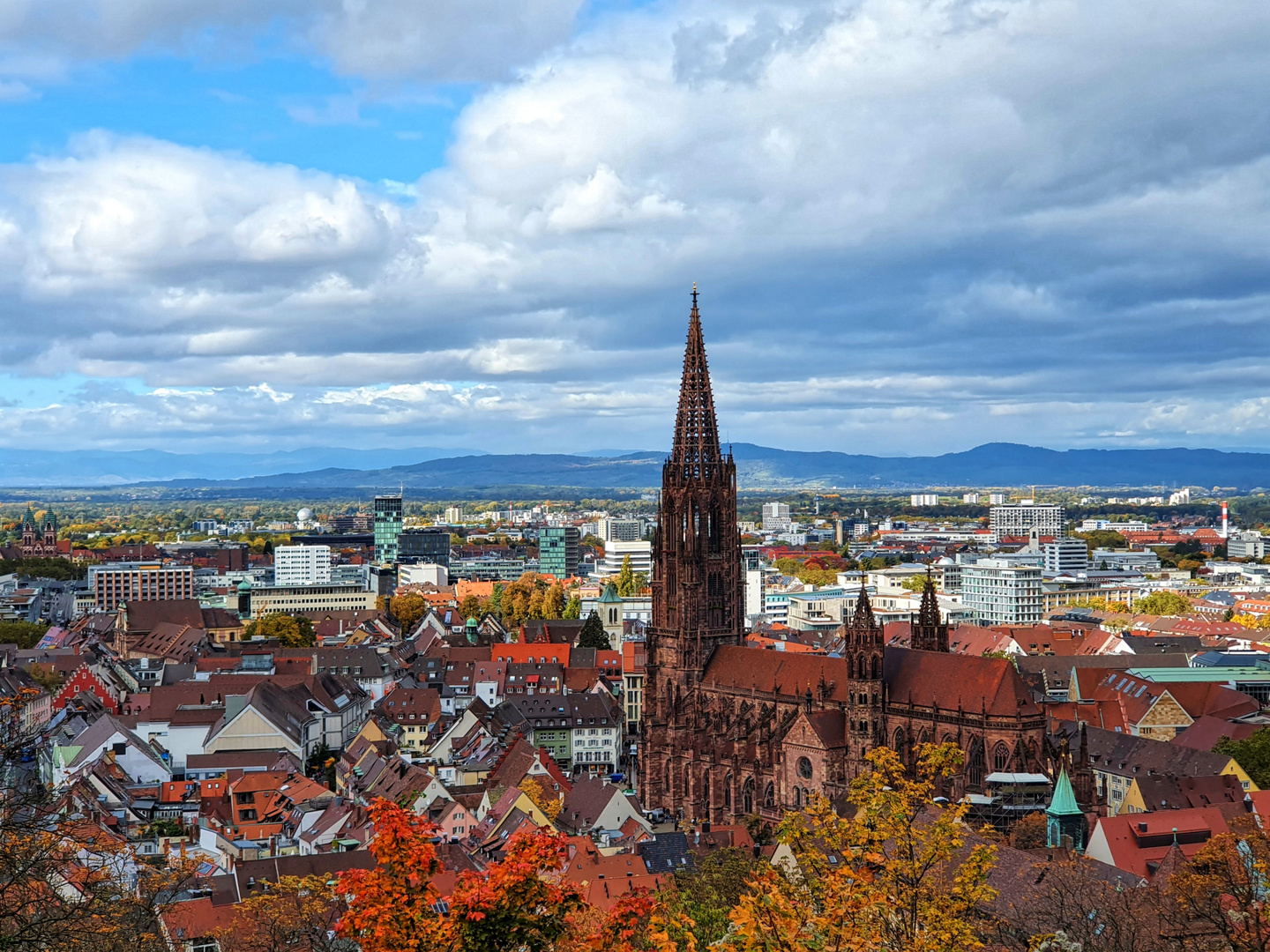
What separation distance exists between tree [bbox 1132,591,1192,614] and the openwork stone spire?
11308 centimetres

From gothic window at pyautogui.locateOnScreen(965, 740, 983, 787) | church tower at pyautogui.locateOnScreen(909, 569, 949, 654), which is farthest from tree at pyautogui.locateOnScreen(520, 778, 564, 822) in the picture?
church tower at pyautogui.locateOnScreen(909, 569, 949, 654)

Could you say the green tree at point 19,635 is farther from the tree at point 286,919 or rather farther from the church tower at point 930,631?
the tree at point 286,919

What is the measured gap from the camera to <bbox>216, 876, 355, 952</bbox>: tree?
4666 centimetres

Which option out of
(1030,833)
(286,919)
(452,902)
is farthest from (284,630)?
(452,902)

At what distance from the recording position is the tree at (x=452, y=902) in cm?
2212

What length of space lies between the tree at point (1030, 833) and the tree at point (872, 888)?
4069 cm

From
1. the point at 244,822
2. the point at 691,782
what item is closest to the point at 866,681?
the point at 691,782

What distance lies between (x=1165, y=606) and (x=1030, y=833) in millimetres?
140710

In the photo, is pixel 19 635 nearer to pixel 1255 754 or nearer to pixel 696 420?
pixel 696 420

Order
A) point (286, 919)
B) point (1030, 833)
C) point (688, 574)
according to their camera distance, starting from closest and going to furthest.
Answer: point (286, 919)
point (1030, 833)
point (688, 574)

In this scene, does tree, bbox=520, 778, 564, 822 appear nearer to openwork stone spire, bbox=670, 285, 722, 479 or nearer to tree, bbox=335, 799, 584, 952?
openwork stone spire, bbox=670, 285, 722, 479

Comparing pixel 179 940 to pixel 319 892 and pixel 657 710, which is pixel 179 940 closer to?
pixel 319 892

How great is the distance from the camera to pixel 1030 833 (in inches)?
2603

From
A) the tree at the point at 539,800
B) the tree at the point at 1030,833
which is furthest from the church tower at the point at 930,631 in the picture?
the tree at the point at 539,800
